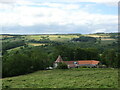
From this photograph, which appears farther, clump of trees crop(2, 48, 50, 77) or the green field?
clump of trees crop(2, 48, 50, 77)

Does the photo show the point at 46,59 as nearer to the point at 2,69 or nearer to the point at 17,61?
the point at 17,61

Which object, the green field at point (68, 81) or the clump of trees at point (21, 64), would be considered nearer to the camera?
the green field at point (68, 81)

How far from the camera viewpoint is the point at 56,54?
79.4m

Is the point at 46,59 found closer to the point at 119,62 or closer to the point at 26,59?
the point at 26,59

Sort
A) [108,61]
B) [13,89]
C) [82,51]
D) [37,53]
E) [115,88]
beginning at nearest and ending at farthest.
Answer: [115,88] → [13,89] → [37,53] → [108,61] → [82,51]

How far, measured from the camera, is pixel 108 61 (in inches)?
2721

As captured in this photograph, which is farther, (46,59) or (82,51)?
(82,51)

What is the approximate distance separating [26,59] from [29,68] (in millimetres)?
2438

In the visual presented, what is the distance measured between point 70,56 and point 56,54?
18.3 ft

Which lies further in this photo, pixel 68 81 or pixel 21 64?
pixel 21 64

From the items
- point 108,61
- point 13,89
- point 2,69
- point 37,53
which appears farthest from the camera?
point 108,61

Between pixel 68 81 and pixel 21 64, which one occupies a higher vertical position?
pixel 68 81

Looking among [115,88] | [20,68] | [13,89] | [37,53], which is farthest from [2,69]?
[115,88]

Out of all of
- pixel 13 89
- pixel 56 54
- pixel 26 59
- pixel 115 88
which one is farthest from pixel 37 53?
pixel 115 88
